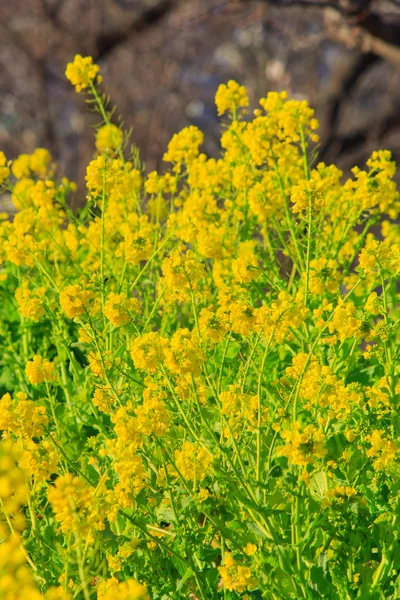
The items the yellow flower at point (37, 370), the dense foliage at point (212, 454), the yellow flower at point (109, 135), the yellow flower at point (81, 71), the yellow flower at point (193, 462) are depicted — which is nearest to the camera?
the dense foliage at point (212, 454)

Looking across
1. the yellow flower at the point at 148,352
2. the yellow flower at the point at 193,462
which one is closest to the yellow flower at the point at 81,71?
the yellow flower at the point at 148,352

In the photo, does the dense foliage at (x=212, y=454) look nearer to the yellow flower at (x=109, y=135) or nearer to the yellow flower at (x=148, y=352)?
the yellow flower at (x=148, y=352)

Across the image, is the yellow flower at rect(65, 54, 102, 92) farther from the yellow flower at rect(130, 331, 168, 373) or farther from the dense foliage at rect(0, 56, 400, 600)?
the yellow flower at rect(130, 331, 168, 373)

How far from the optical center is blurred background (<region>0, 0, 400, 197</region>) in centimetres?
1182

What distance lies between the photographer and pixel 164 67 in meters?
13.2

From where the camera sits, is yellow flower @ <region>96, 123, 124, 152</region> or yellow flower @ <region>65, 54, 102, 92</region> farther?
yellow flower @ <region>96, 123, 124, 152</region>

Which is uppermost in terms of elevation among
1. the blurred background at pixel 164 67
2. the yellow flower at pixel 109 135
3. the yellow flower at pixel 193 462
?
the blurred background at pixel 164 67

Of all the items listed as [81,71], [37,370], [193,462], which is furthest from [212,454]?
[81,71]

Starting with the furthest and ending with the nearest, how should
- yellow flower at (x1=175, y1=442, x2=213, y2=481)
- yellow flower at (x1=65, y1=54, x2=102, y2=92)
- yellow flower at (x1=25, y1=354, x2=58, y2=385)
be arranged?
1. yellow flower at (x1=65, y1=54, x2=102, y2=92)
2. yellow flower at (x1=25, y1=354, x2=58, y2=385)
3. yellow flower at (x1=175, y1=442, x2=213, y2=481)

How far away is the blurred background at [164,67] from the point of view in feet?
38.8

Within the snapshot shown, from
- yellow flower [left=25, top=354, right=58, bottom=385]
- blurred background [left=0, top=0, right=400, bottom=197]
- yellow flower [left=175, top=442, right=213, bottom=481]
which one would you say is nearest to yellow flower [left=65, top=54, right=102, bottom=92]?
yellow flower [left=25, top=354, right=58, bottom=385]

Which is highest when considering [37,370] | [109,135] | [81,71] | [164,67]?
[164,67]

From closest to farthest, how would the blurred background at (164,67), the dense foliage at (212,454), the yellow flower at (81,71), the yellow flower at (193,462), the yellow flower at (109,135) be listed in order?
1. the dense foliage at (212,454)
2. the yellow flower at (193,462)
3. the yellow flower at (81,71)
4. the yellow flower at (109,135)
5. the blurred background at (164,67)

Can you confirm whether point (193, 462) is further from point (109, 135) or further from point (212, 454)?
point (109, 135)
